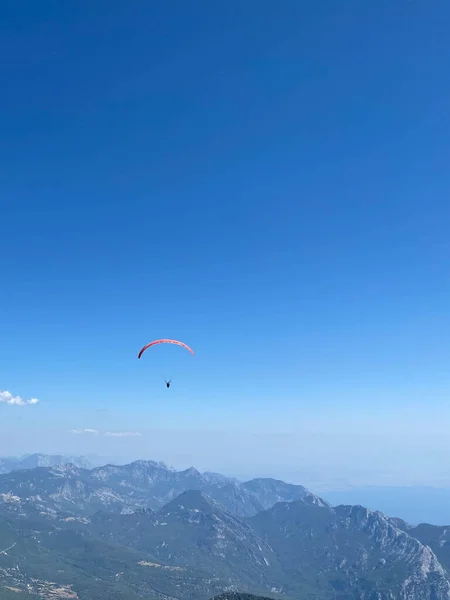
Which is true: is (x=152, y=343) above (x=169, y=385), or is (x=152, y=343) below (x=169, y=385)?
above

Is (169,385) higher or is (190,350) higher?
(190,350)
